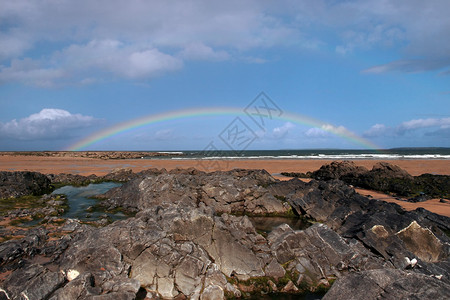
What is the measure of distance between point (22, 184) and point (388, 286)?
1181 inches

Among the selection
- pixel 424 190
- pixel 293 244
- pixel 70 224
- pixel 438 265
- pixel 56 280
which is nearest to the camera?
pixel 56 280

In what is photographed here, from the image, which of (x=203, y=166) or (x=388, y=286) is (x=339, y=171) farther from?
(x=388, y=286)

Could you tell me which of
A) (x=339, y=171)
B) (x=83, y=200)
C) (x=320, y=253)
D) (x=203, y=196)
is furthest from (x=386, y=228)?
(x=339, y=171)

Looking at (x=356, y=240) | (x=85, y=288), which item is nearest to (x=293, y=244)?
(x=356, y=240)

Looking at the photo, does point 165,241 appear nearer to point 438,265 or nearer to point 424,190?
point 438,265

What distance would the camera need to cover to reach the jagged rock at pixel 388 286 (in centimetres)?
611

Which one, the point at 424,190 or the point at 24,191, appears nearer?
the point at 24,191

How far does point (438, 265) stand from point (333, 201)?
A: 9044 millimetres

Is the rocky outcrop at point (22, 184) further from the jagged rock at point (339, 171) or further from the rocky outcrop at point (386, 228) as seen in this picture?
the jagged rock at point (339, 171)

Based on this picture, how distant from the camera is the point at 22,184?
86.2 feet

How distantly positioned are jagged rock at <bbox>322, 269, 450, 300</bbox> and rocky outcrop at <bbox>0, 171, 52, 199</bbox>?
2719 cm

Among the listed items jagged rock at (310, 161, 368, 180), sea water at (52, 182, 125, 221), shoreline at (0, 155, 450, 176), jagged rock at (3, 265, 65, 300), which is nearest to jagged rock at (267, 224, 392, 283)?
jagged rock at (3, 265, 65, 300)

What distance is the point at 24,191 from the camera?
25.5 m

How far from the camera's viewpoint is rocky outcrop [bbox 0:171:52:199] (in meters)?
24.5
